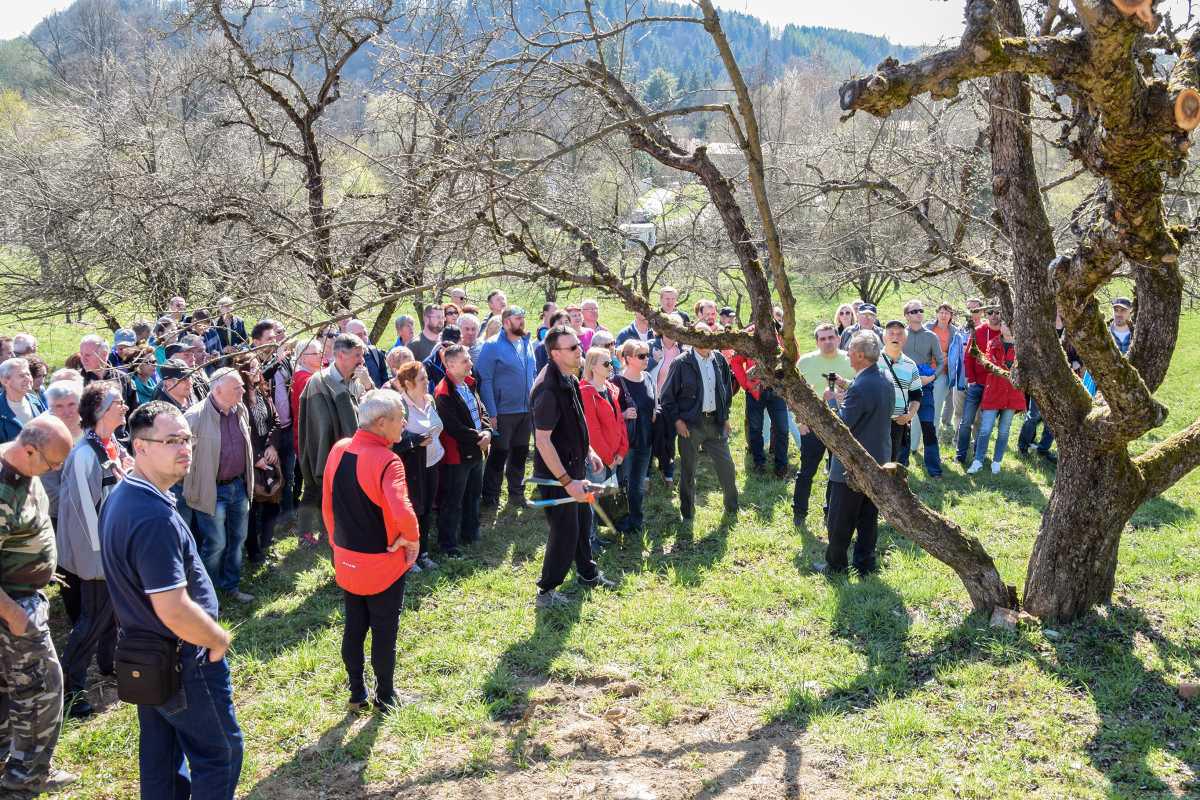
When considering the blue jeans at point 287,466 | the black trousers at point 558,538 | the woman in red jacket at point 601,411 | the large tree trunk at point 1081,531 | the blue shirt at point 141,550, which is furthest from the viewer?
the blue jeans at point 287,466

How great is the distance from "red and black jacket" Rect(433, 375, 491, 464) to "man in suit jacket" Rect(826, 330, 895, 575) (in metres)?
3.18

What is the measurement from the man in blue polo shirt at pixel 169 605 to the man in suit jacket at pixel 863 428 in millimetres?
4602

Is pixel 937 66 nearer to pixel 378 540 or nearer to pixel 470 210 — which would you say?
pixel 470 210

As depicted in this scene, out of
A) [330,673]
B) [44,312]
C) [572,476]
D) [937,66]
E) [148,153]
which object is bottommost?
[330,673]

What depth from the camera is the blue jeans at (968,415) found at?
10523 mm

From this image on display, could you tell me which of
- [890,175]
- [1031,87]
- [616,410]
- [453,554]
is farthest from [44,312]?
[1031,87]

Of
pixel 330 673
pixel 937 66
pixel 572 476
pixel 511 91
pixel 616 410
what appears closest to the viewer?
pixel 937 66

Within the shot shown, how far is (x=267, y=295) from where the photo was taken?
4539mm

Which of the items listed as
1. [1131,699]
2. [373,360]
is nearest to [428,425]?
[373,360]

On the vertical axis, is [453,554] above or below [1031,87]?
below

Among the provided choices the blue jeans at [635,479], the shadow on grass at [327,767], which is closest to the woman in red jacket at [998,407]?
the blue jeans at [635,479]

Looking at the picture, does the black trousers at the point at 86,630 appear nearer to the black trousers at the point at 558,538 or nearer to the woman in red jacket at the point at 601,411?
the black trousers at the point at 558,538

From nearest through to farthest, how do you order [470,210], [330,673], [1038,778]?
1. [1038,778]
2. [470,210]
3. [330,673]

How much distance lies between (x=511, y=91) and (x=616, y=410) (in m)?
3.28
